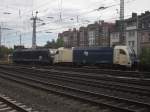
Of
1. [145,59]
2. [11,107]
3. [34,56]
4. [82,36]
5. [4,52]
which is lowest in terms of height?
[11,107]

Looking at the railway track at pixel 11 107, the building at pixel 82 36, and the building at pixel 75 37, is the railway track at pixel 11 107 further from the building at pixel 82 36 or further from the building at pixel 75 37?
the building at pixel 75 37

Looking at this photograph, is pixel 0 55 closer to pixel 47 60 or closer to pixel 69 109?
pixel 47 60

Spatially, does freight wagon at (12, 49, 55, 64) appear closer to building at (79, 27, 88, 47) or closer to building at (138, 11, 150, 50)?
building at (138, 11, 150, 50)

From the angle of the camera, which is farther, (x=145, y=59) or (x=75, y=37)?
(x=75, y=37)

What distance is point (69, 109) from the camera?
458 inches

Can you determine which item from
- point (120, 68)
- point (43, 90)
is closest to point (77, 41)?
point (120, 68)

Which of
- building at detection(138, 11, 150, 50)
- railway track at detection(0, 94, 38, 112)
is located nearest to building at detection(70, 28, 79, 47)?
building at detection(138, 11, 150, 50)

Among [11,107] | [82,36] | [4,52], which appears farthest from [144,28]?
[11,107]

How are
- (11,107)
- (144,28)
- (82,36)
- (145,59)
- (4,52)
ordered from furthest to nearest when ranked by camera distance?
(82,36) < (4,52) < (144,28) < (145,59) < (11,107)

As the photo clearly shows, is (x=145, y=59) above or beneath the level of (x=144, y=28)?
beneath

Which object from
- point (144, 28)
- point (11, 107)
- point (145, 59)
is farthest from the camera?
point (144, 28)

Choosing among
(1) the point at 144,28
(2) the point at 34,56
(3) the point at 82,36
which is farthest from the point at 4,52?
(3) the point at 82,36

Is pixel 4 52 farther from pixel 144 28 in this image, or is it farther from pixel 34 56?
pixel 34 56

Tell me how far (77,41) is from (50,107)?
409 feet
